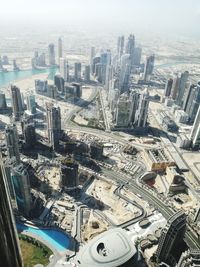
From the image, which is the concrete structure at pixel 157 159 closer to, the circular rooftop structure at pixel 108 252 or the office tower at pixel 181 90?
the circular rooftop structure at pixel 108 252

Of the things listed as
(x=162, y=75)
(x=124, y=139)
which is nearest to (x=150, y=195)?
(x=124, y=139)

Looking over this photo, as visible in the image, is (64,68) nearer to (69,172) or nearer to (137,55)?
(137,55)

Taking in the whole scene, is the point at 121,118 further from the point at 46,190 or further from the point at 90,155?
the point at 46,190

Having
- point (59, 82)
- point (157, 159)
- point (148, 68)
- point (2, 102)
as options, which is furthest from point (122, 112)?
point (148, 68)

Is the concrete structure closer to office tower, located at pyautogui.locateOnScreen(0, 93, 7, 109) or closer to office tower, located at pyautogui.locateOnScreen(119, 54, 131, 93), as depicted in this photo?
office tower, located at pyautogui.locateOnScreen(119, 54, 131, 93)

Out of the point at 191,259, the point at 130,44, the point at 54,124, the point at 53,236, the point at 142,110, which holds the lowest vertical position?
the point at 53,236

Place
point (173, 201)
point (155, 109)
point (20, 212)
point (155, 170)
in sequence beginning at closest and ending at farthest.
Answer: point (20, 212)
point (173, 201)
point (155, 170)
point (155, 109)
